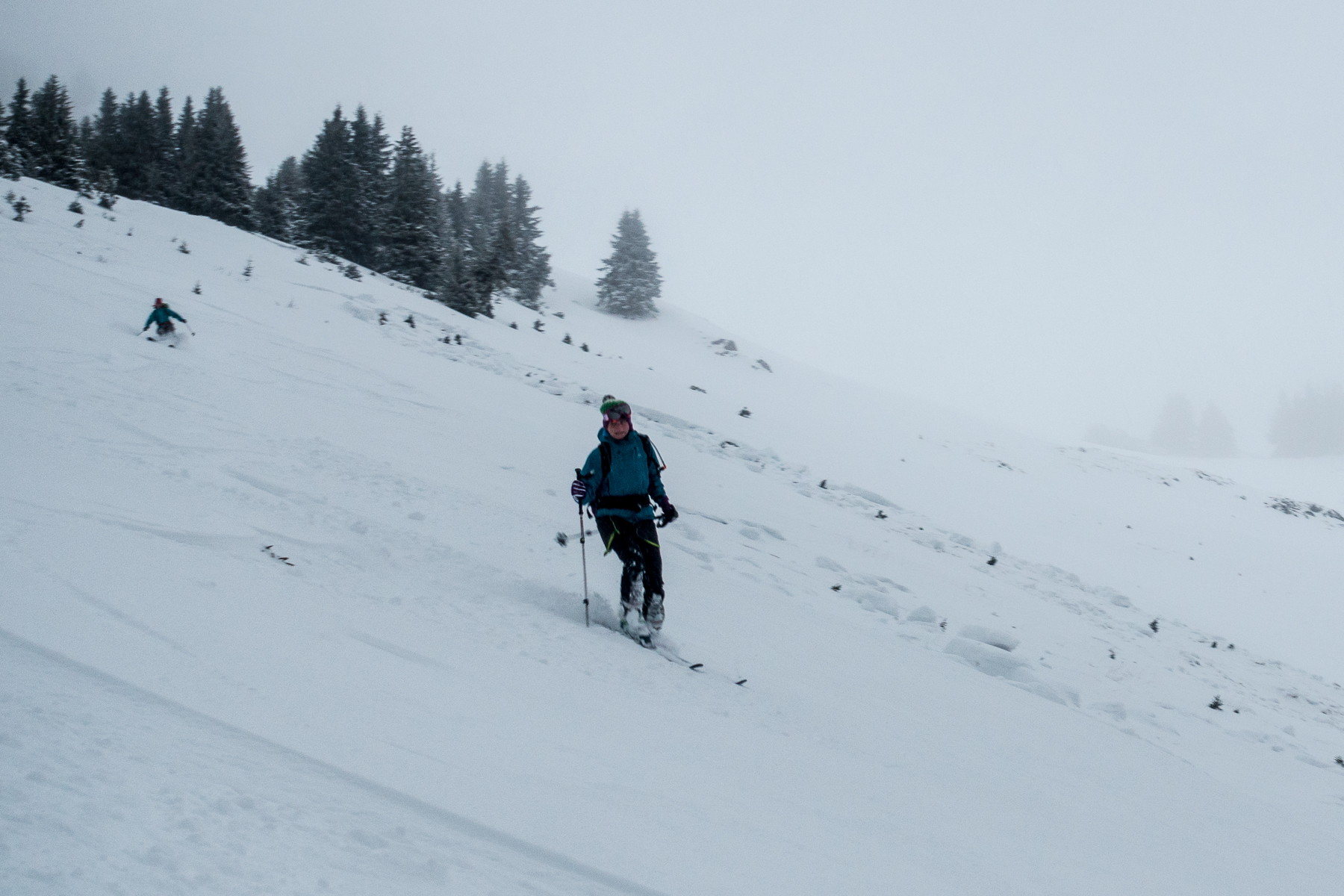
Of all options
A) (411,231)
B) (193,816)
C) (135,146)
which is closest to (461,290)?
(411,231)

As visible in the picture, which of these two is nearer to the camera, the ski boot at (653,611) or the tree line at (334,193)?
the ski boot at (653,611)

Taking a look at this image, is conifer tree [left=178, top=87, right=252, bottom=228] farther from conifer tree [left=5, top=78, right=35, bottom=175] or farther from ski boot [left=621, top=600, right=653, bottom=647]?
ski boot [left=621, top=600, right=653, bottom=647]

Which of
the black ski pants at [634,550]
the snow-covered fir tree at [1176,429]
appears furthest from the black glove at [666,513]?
the snow-covered fir tree at [1176,429]

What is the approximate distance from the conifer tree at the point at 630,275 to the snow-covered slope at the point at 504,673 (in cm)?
3146

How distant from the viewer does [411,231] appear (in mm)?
29391

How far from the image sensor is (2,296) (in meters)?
8.89

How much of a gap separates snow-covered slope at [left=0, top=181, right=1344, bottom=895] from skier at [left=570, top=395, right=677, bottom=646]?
310 millimetres

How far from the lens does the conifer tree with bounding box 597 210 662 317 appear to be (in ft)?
144

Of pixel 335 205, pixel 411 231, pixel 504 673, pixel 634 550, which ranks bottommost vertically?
pixel 504 673

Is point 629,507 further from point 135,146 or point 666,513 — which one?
point 135,146

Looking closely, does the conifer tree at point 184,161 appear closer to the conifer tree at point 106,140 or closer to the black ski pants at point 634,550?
the conifer tree at point 106,140

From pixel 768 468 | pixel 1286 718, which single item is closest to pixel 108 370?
pixel 768 468

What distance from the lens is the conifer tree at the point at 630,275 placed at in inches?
1724

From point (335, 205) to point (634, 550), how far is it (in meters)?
31.8
